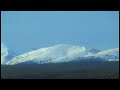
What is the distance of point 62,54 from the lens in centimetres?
230

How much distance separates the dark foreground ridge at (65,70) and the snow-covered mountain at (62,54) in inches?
2.4

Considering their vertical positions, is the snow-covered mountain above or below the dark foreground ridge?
above

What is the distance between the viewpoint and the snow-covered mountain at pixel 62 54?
2271mm

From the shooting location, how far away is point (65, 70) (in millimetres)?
2332

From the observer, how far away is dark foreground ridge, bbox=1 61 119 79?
2317mm

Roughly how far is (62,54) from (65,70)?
0.67 ft

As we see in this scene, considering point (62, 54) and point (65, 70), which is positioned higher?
point (62, 54)

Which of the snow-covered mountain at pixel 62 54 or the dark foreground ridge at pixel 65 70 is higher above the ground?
the snow-covered mountain at pixel 62 54

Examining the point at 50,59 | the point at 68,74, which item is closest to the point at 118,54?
the point at 68,74

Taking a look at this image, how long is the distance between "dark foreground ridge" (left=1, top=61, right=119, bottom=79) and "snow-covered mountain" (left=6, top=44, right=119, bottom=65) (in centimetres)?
6

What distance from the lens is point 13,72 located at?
93.3 inches

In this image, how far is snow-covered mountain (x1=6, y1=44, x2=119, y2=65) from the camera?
2271 mm
